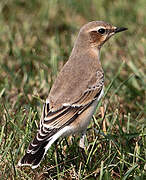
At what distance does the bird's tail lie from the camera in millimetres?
5059

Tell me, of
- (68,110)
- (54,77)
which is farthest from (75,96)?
(54,77)

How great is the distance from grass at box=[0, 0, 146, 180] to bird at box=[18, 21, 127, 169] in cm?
29

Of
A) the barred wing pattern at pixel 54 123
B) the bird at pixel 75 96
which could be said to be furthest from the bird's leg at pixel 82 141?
the barred wing pattern at pixel 54 123

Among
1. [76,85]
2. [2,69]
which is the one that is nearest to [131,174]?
[76,85]

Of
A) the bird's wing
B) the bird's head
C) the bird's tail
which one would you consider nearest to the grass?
the bird's tail

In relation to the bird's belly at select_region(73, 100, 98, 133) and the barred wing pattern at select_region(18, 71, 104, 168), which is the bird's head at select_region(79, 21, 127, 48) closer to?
the barred wing pattern at select_region(18, 71, 104, 168)

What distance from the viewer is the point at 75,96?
228 inches

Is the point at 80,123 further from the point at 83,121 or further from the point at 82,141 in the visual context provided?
the point at 82,141

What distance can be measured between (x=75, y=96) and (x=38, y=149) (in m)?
0.97

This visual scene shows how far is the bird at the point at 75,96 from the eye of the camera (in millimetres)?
5199

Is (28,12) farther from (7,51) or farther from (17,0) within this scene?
(7,51)

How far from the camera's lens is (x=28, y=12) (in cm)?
1064

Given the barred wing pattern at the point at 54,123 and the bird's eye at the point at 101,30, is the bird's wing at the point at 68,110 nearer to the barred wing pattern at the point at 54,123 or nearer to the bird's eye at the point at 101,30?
the barred wing pattern at the point at 54,123

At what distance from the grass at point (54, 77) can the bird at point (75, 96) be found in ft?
0.96
